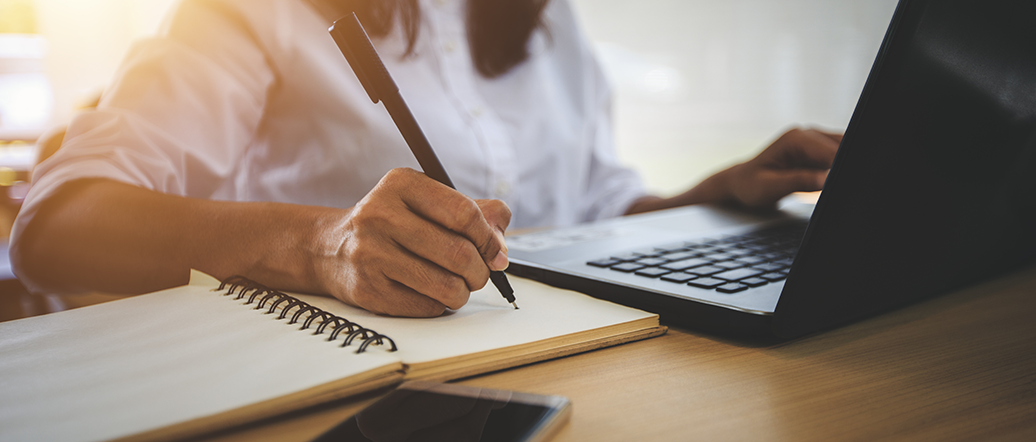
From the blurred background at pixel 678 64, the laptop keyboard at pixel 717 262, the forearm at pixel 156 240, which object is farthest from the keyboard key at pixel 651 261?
the blurred background at pixel 678 64

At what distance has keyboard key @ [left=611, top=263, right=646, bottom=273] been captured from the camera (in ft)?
1.26

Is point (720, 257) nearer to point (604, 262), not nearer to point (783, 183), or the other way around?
point (604, 262)

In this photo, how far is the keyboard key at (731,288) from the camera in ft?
1.07

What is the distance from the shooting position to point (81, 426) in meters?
0.19

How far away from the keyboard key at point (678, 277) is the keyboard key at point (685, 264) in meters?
0.01

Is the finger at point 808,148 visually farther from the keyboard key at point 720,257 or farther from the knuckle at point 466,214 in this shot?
the knuckle at point 466,214

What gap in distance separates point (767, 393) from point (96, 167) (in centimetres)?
53

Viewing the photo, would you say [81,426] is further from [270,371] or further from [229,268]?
[229,268]

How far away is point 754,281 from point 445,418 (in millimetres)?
229

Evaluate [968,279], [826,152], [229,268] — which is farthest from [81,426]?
[826,152]

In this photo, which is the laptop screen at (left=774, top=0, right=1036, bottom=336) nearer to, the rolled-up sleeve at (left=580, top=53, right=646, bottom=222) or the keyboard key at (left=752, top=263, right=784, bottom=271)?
the keyboard key at (left=752, top=263, right=784, bottom=271)

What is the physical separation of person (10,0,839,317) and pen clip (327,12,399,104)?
0.06m

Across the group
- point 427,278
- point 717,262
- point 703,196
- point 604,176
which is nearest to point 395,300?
point 427,278

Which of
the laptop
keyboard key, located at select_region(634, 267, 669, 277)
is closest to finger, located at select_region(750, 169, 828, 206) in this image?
the laptop
